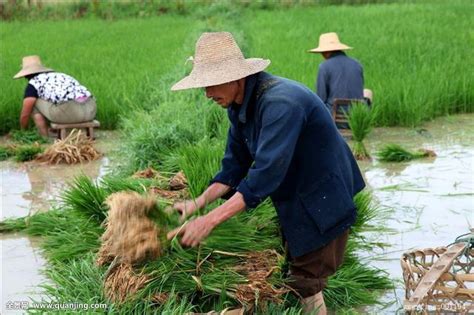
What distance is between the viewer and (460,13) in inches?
653

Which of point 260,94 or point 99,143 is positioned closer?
point 260,94

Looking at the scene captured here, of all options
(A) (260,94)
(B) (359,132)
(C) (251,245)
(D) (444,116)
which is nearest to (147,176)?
(C) (251,245)

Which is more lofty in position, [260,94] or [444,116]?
[260,94]

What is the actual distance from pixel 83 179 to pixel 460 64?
22.2 feet

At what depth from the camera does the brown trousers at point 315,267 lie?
10.8ft

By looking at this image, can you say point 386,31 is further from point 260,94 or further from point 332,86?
point 260,94

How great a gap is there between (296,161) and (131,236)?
2.40 ft

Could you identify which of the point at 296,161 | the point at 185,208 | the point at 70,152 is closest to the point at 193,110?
the point at 70,152

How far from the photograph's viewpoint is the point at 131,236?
3014 millimetres

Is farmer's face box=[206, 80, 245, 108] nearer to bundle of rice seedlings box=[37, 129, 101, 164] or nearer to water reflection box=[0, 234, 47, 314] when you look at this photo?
water reflection box=[0, 234, 47, 314]

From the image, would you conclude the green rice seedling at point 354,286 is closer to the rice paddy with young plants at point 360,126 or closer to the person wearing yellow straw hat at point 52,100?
the rice paddy with young plants at point 360,126

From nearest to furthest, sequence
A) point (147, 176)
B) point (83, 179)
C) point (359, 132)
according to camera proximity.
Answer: point (83, 179) → point (147, 176) → point (359, 132)

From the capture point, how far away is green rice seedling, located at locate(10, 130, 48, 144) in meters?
8.02

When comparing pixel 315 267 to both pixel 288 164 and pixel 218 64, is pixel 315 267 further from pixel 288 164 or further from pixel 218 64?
pixel 218 64
